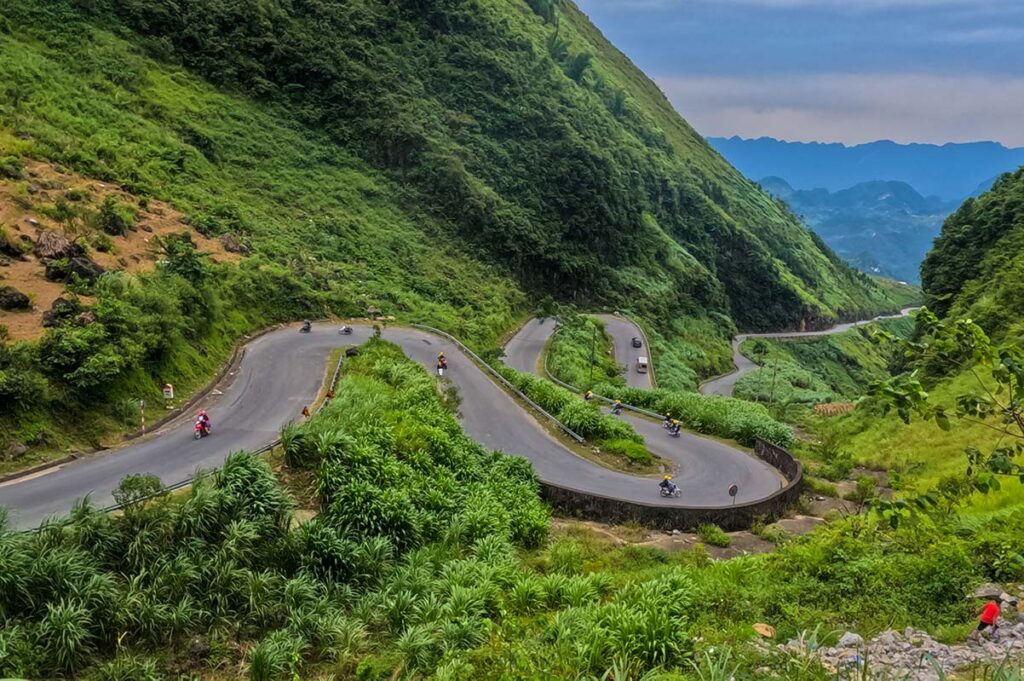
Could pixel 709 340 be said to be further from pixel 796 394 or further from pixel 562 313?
pixel 562 313

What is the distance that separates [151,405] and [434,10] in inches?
2654

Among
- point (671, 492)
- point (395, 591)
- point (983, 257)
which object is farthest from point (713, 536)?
point (983, 257)

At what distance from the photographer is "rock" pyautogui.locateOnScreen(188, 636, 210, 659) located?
30.7 feet

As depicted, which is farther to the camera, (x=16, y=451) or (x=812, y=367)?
(x=812, y=367)

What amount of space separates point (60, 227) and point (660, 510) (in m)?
25.6

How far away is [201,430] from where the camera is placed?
1856 cm

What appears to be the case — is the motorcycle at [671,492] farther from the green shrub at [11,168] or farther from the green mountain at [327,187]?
the green shrub at [11,168]

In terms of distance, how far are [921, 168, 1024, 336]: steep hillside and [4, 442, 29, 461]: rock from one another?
38946 millimetres

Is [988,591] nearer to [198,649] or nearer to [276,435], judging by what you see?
[198,649]

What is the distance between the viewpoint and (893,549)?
35.7ft

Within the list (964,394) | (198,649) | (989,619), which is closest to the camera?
(964,394)

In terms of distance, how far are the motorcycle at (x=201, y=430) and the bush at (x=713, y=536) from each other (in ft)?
48.1

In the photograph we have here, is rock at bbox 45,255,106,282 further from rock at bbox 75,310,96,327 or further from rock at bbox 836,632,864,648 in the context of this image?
rock at bbox 836,632,864,648

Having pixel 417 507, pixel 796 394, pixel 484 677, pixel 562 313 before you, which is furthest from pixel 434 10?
pixel 484 677
